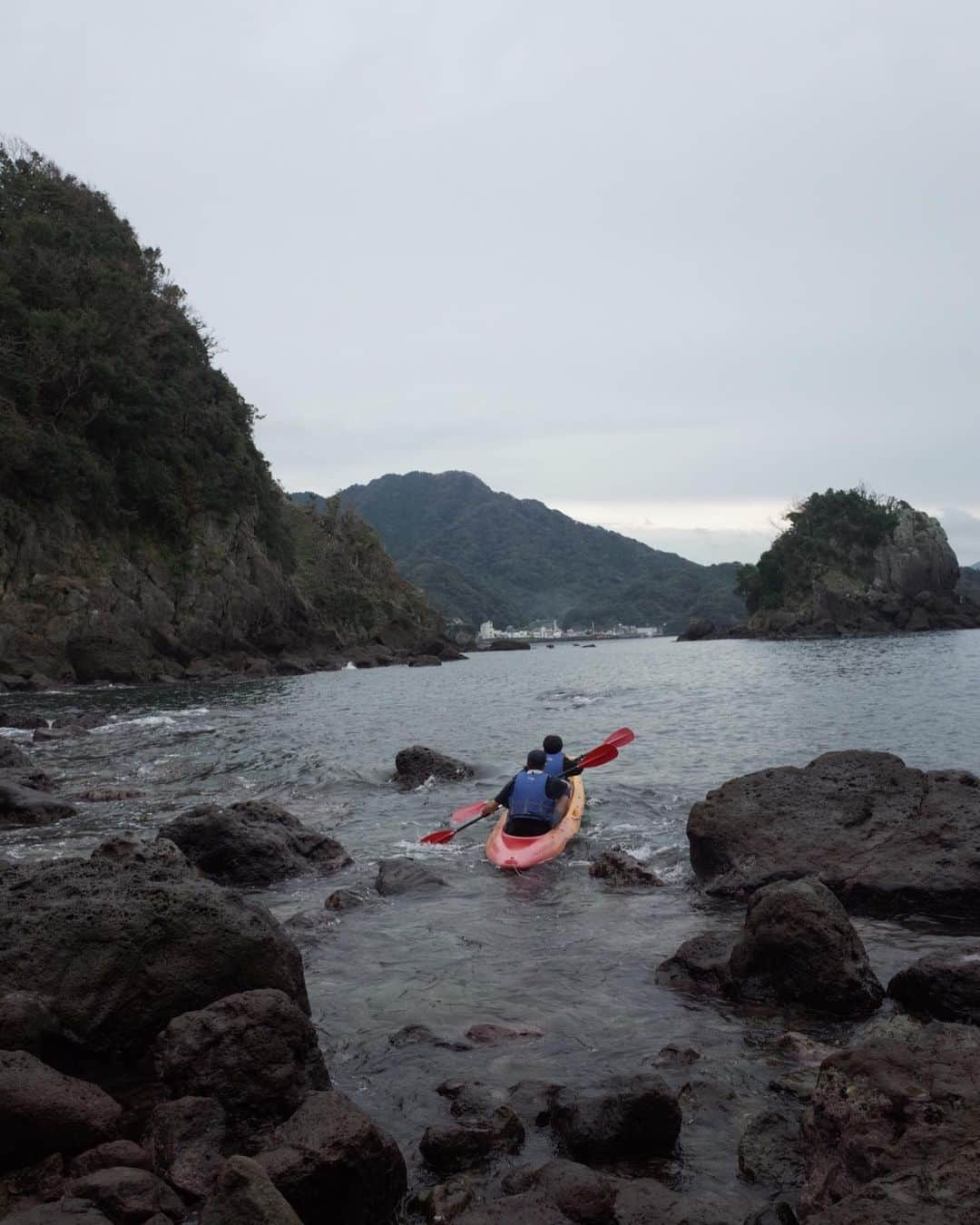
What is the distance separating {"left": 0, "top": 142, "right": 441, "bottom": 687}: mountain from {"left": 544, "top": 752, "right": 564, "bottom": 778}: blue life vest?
33.7m

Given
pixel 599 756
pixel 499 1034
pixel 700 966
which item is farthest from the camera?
pixel 599 756

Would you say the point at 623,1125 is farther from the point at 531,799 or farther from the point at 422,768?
the point at 422,768

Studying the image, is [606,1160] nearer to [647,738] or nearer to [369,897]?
[369,897]

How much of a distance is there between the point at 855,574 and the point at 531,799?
11328cm

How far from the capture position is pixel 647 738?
25250 mm

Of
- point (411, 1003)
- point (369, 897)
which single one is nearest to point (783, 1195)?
point (411, 1003)

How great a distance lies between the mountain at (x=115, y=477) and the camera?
4547 centimetres

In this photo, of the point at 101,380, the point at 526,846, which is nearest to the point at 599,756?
the point at 526,846

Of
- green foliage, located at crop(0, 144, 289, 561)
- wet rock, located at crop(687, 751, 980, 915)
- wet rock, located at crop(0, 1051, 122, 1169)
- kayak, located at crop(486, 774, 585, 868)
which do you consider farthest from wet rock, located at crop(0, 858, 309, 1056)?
green foliage, located at crop(0, 144, 289, 561)

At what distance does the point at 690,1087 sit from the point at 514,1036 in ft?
4.70

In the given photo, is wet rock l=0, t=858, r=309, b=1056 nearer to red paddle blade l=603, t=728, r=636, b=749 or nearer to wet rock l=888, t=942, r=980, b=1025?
wet rock l=888, t=942, r=980, b=1025

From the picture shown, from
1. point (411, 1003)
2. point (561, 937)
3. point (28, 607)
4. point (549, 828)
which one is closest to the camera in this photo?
point (411, 1003)

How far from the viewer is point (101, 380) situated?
51156 mm

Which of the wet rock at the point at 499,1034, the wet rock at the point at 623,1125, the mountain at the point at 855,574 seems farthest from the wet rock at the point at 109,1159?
the mountain at the point at 855,574
